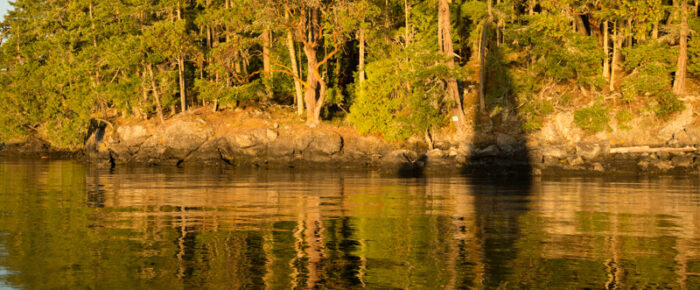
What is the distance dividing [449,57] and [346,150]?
9007mm

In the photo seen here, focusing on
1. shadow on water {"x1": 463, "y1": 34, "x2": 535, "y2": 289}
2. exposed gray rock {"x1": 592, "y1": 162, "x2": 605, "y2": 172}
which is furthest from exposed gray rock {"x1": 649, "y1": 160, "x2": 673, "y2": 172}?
shadow on water {"x1": 463, "y1": 34, "x2": 535, "y2": 289}

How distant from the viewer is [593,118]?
134 feet

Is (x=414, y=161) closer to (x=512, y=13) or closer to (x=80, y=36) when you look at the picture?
(x=512, y=13)

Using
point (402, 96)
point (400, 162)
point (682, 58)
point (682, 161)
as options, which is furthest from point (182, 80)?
point (682, 161)

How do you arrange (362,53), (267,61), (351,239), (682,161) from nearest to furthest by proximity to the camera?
(351,239) < (682,161) < (362,53) < (267,61)

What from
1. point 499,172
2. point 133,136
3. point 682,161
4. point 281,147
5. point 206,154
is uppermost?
point 133,136

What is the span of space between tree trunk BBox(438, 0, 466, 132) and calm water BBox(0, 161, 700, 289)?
1771cm

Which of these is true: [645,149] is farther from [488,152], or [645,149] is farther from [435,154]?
[435,154]

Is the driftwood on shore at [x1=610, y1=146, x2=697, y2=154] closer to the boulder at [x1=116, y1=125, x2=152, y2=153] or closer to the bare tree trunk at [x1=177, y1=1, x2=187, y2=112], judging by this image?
the bare tree trunk at [x1=177, y1=1, x2=187, y2=112]

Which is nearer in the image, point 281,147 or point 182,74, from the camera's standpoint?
point 281,147

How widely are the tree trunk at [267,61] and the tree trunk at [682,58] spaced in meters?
26.9

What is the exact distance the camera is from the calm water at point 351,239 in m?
10.9

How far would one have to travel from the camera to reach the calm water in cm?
1086

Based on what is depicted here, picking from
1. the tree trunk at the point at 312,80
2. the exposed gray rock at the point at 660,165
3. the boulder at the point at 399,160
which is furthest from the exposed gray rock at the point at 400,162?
the exposed gray rock at the point at 660,165
